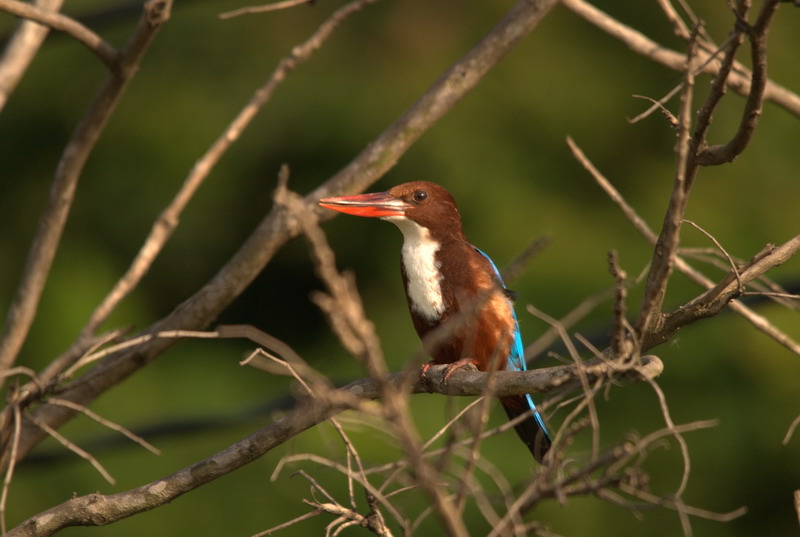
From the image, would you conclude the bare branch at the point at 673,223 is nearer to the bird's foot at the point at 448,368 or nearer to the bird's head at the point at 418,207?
the bird's foot at the point at 448,368

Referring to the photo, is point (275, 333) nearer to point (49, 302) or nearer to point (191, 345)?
point (191, 345)

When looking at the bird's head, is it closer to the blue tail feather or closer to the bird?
the bird

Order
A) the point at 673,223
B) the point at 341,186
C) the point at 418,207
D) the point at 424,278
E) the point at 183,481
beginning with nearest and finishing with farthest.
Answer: the point at 673,223, the point at 183,481, the point at 341,186, the point at 424,278, the point at 418,207

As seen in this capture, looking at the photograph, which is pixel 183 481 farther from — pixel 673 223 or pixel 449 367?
pixel 673 223

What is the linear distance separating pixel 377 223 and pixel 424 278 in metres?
2.55

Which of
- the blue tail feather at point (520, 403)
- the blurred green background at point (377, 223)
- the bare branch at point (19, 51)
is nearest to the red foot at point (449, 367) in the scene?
the blue tail feather at point (520, 403)

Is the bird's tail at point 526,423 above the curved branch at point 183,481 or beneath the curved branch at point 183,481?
beneath

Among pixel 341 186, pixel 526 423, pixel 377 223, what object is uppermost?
pixel 377 223

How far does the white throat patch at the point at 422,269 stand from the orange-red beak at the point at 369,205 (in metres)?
0.03

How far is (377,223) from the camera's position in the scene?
5.57 metres

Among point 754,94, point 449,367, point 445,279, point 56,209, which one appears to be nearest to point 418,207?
point 445,279

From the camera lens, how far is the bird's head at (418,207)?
124 inches

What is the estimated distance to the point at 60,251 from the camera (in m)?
5.48

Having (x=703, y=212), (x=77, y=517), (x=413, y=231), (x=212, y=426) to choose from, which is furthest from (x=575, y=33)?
(x=77, y=517)
